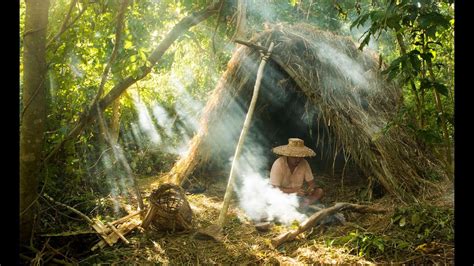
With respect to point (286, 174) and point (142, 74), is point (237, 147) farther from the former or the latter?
point (142, 74)

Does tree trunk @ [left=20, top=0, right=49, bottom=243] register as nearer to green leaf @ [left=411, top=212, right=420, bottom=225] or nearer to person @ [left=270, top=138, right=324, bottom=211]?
person @ [left=270, top=138, right=324, bottom=211]

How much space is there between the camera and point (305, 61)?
6422 mm

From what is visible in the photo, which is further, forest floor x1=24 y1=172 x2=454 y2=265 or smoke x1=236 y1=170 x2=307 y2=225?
smoke x1=236 y1=170 x2=307 y2=225

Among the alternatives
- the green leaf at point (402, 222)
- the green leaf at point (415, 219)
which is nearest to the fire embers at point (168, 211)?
the green leaf at point (402, 222)

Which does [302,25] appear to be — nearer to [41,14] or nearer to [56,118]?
[56,118]

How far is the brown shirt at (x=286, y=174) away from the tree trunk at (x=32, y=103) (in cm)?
355

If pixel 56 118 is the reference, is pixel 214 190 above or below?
below

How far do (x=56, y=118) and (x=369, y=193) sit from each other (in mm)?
4604

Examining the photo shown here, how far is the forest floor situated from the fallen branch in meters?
0.07

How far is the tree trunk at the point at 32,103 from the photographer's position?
276cm

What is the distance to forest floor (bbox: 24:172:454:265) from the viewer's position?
359cm

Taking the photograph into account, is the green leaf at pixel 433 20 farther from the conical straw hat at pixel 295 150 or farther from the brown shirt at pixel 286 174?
the brown shirt at pixel 286 174

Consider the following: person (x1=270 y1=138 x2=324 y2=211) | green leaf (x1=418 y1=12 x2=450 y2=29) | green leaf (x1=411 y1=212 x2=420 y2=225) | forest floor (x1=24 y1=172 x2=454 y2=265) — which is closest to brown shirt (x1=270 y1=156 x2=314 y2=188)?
person (x1=270 y1=138 x2=324 y2=211)
